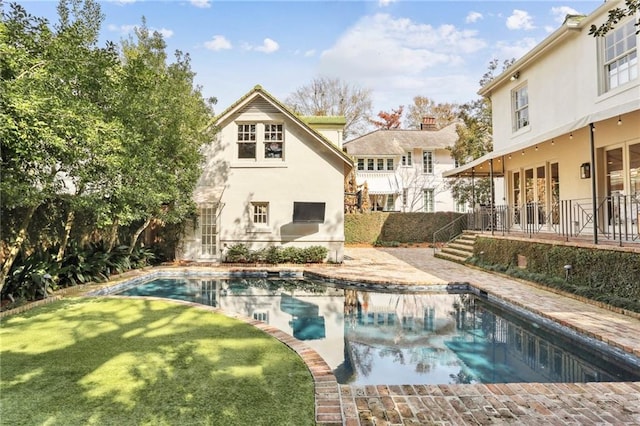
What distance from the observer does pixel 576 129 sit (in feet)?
41.4

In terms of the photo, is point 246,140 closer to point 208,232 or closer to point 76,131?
point 208,232

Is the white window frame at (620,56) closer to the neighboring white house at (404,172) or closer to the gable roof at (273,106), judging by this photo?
the gable roof at (273,106)

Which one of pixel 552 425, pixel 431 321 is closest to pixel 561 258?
pixel 431 321

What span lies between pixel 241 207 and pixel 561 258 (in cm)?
1674

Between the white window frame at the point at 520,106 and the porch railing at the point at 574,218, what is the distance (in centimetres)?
488

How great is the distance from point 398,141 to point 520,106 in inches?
891

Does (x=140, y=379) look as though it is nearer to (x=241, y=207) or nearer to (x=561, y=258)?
(x=561, y=258)

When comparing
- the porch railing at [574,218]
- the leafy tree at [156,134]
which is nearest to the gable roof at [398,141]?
the porch railing at [574,218]

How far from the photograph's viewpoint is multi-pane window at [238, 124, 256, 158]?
2267 cm

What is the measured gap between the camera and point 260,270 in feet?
64.6

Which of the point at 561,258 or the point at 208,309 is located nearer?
the point at 208,309

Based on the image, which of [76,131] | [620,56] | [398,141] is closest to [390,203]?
[398,141]

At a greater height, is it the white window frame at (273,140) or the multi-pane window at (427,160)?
the multi-pane window at (427,160)

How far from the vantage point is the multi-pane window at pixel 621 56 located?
1365 centimetres
